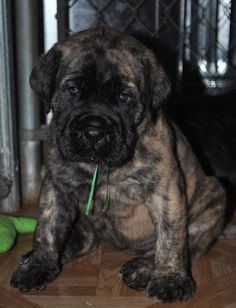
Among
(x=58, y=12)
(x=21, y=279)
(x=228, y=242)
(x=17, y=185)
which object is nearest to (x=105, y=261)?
(x=21, y=279)

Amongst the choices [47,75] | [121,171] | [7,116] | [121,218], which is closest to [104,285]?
[121,218]

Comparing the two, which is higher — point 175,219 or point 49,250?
point 175,219

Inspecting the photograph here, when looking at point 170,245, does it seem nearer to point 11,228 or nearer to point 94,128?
point 94,128

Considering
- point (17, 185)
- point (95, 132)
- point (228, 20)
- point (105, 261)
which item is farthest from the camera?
point (228, 20)

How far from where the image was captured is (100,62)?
242cm

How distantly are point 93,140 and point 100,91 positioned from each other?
211mm

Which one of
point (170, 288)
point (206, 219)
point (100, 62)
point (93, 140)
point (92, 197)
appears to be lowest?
point (170, 288)

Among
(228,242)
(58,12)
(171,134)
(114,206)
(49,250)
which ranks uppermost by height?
(58,12)

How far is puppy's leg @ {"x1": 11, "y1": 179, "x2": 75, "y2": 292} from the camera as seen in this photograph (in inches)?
105

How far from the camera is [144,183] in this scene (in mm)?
2594

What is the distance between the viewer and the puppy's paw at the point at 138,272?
2660mm

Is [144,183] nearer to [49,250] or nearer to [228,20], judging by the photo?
[49,250]

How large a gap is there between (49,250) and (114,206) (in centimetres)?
37

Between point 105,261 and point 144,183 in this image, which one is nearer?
point 144,183
